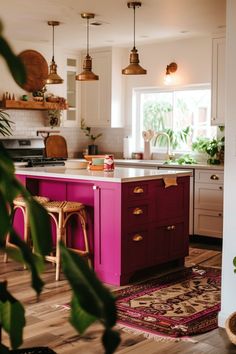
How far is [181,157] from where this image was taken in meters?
7.07

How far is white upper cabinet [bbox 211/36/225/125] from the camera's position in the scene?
631 cm

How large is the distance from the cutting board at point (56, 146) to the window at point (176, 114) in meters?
1.05

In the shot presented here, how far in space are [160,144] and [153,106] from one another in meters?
0.56

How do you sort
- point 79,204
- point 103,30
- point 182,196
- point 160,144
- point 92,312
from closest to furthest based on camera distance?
point 92,312 < point 79,204 < point 182,196 < point 103,30 < point 160,144

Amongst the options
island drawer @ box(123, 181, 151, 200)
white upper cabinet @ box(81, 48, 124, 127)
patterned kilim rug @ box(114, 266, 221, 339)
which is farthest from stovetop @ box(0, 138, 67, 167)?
patterned kilim rug @ box(114, 266, 221, 339)

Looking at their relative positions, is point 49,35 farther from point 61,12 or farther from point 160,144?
point 160,144

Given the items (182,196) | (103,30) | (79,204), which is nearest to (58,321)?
(79,204)

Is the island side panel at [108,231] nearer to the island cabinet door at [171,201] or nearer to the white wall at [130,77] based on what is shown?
the island cabinet door at [171,201]

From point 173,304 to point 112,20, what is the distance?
126 inches

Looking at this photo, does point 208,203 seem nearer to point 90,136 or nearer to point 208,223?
point 208,223

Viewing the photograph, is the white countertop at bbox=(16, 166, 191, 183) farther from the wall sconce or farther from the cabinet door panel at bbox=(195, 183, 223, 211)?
the wall sconce

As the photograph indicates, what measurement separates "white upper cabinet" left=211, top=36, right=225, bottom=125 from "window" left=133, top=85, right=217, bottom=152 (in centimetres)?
50

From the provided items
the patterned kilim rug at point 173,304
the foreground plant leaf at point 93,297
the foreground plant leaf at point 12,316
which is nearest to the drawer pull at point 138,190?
the patterned kilim rug at point 173,304

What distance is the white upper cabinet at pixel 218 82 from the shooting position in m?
6.31
